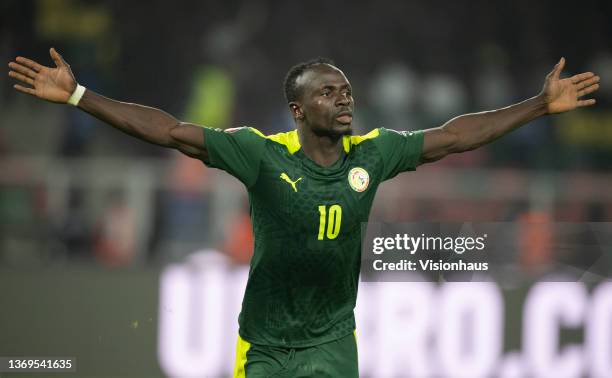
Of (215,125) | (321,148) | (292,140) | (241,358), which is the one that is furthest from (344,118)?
(215,125)

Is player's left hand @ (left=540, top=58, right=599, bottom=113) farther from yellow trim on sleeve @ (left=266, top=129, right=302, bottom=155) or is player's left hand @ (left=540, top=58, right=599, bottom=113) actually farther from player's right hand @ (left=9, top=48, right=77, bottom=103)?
player's right hand @ (left=9, top=48, right=77, bottom=103)

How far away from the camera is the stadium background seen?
6.74m

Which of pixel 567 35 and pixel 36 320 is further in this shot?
pixel 567 35

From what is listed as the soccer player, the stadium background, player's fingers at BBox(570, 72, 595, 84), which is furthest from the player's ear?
the stadium background

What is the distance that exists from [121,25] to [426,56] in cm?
438

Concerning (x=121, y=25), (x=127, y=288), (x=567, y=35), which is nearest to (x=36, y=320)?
(x=127, y=288)

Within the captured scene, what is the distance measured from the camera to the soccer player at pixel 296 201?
4316 millimetres

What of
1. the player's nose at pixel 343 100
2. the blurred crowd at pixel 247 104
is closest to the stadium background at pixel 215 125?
the blurred crowd at pixel 247 104

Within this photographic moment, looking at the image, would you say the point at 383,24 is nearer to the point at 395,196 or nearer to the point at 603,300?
the point at 395,196

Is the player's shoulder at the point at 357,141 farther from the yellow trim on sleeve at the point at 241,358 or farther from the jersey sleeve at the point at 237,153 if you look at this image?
the yellow trim on sleeve at the point at 241,358

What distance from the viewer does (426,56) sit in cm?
1323

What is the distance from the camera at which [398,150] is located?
4637mm

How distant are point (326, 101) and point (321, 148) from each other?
25cm

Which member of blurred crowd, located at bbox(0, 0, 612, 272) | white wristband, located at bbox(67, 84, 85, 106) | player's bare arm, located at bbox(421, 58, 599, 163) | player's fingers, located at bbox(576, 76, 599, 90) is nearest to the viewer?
white wristband, located at bbox(67, 84, 85, 106)
